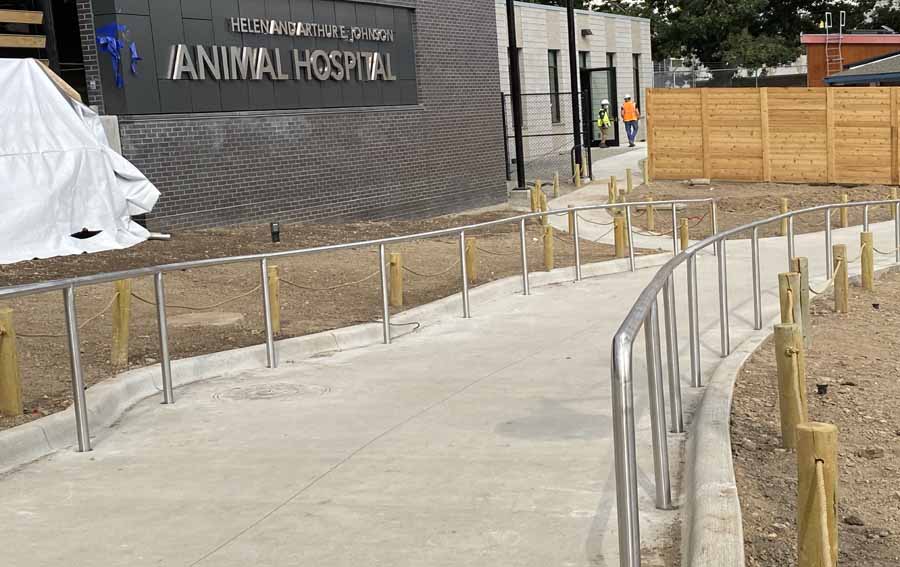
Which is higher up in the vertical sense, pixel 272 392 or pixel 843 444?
pixel 272 392

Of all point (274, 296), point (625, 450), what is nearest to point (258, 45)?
point (274, 296)

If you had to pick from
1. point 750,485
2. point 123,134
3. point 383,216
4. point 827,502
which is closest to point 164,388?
point 750,485

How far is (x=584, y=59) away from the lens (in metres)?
44.6

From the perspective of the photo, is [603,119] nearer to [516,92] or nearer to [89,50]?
[516,92]

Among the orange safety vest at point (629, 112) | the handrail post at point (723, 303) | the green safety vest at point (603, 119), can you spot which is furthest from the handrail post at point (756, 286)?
the orange safety vest at point (629, 112)

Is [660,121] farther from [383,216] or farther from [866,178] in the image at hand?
[383,216]

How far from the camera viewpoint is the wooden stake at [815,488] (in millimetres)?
4074

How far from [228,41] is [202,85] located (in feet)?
3.25

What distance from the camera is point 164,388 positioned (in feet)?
28.1

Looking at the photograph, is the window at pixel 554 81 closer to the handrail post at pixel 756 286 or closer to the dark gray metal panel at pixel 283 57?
the dark gray metal panel at pixel 283 57

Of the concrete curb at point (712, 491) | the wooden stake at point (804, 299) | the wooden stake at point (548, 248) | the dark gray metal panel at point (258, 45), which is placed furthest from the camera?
the dark gray metal panel at point (258, 45)

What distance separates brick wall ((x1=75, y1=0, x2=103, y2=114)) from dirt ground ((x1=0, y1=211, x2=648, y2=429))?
2.40 meters

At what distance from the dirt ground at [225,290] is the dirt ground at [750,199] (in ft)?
13.0

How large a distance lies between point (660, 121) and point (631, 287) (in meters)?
16.9
